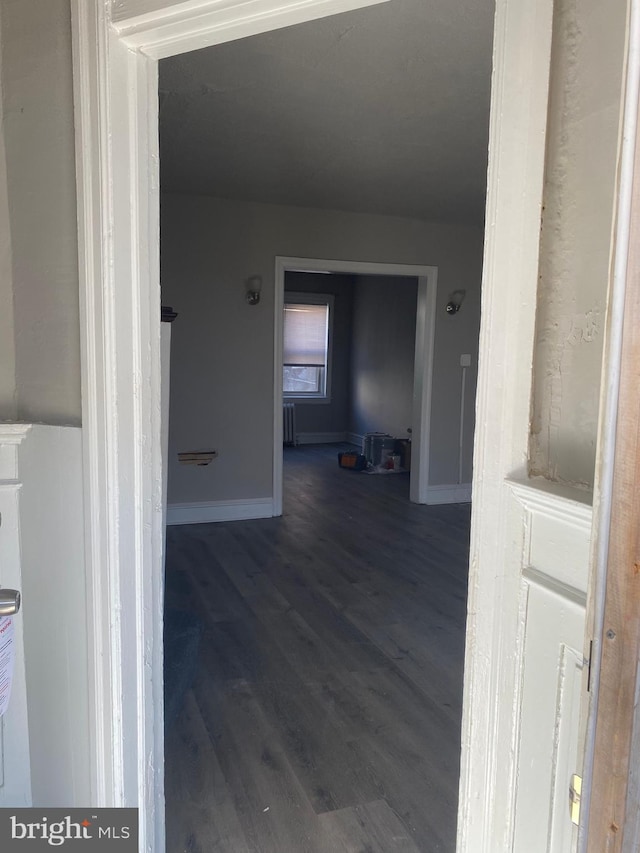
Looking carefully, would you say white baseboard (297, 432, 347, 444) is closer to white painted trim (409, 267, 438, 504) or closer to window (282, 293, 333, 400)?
window (282, 293, 333, 400)

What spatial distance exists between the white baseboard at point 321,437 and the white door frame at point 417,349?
11.9 feet

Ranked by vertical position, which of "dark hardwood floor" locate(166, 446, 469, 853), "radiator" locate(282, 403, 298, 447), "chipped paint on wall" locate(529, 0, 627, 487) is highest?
"chipped paint on wall" locate(529, 0, 627, 487)

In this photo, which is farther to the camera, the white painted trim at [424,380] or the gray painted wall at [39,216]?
the white painted trim at [424,380]

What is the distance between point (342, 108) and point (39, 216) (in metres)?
1.94

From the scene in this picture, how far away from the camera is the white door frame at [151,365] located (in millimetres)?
829

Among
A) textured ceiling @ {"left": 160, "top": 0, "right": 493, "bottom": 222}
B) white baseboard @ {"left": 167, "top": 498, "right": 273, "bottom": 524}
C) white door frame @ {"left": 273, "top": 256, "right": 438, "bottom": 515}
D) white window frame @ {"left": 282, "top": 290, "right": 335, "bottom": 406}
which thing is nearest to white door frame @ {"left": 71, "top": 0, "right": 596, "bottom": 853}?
textured ceiling @ {"left": 160, "top": 0, "right": 493, "bottom": 222}

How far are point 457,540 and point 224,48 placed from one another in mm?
3613

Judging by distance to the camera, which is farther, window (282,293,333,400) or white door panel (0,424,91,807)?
window (282,293,333,400)

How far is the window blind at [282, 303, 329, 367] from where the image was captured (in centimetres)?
898

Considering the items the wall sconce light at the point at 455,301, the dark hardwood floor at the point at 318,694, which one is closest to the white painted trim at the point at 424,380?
the wall sconce light at the point at 455,301

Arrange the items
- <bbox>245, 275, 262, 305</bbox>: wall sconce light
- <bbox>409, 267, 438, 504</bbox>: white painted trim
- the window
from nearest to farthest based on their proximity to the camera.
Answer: <bbox>245, 275, 262, 305</bbox>: wall sconce light < <bbox>409, 267, 438, 504</bbox>: white painted trim < the window

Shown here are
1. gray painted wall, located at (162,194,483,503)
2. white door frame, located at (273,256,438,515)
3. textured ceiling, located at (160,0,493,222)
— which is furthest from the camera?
A: white door frame, located at (273,256,438,515)

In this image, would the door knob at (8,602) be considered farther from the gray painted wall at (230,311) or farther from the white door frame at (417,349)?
the white door frame at (417,349)

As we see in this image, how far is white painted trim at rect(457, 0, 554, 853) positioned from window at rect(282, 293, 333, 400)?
820 centimetres
